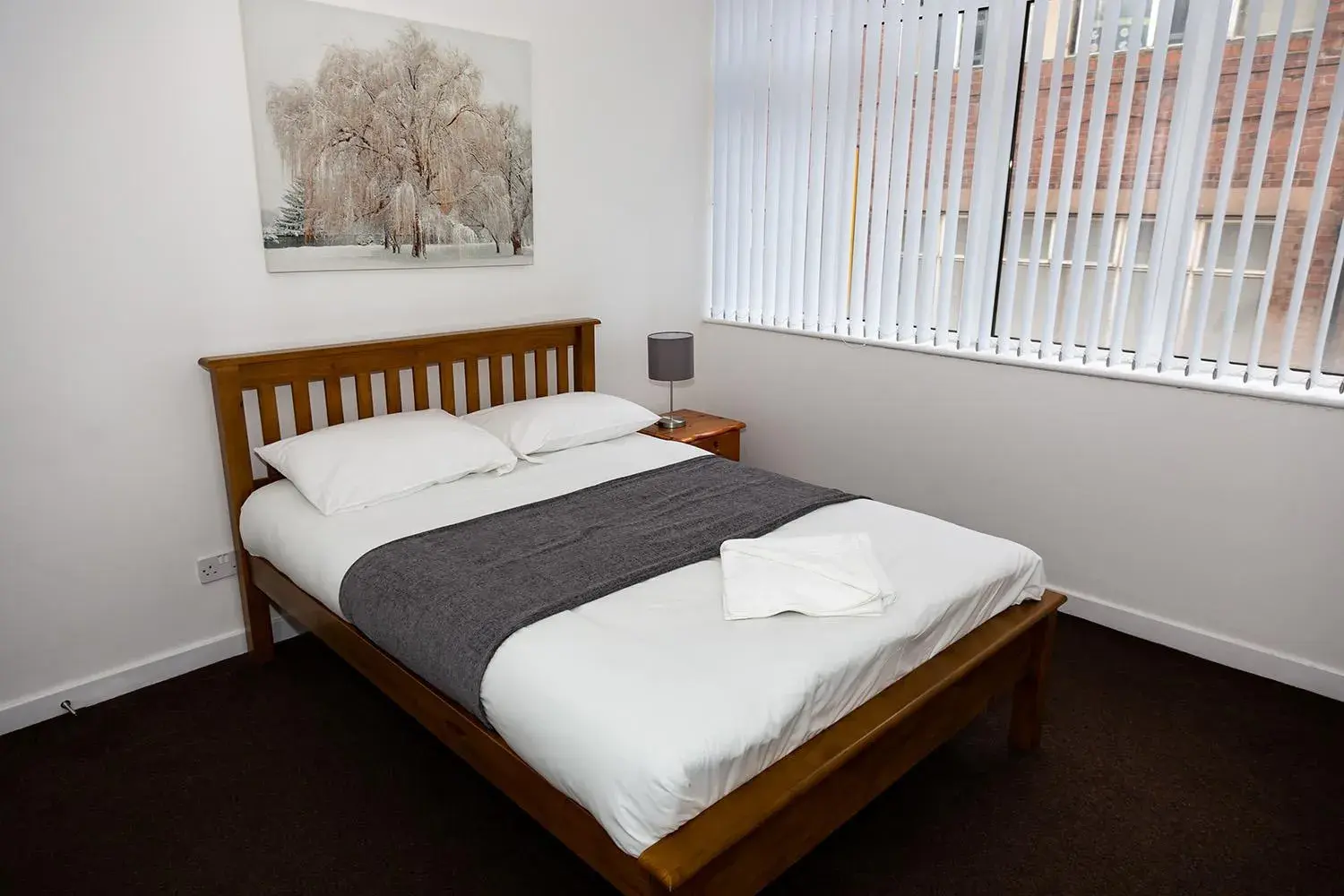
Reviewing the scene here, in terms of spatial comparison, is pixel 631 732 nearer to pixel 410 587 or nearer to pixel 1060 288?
pixel 410 587

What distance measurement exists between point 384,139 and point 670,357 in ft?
4.69

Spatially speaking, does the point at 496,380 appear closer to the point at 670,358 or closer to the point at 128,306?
the point at 670,358

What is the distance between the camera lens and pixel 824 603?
1.90 metres

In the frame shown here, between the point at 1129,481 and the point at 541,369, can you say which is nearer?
the point at 1129,481

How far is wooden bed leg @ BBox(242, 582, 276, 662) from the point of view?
2771mm

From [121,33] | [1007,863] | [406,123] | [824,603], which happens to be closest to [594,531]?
[824,603]

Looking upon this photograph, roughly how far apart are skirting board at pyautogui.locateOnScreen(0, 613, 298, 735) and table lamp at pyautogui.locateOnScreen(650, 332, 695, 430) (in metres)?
1.78

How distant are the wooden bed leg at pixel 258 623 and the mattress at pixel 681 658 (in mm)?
346

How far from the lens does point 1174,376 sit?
281cm

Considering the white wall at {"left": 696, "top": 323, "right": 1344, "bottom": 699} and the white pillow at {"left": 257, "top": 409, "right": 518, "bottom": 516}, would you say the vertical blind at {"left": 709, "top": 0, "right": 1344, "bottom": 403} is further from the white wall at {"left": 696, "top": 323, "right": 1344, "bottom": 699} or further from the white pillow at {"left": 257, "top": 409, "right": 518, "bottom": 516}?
the white pillow at {"left": 257, "top": 409, "right": 518, "bottom": 516}

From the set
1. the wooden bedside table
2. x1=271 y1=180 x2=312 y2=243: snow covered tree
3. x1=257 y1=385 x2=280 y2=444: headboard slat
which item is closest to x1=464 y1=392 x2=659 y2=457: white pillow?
the wooden bedside table

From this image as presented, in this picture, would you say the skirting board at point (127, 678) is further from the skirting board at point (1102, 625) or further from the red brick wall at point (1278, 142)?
the red brick wall at point (1278, 142)

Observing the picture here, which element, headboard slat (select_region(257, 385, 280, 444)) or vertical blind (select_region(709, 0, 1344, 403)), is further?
headboard slat (select_region(257, 385, 280, 444))

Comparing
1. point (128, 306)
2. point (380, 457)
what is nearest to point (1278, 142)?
point (380, 457)
